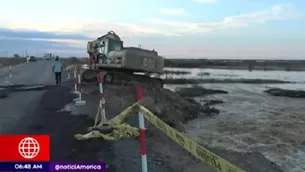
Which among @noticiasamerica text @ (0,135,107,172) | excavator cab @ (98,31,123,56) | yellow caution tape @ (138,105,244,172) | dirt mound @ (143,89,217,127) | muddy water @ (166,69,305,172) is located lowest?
muddy water @ (166,69,305,172)

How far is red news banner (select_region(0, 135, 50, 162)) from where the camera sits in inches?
219

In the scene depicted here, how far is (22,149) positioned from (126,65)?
52.8 feet

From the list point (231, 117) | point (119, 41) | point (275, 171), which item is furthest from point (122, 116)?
point (119, 41)

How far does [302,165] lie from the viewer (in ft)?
34.4

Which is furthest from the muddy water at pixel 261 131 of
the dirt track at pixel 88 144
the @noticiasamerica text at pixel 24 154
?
the @noticiasamerica text at pixel 24 154

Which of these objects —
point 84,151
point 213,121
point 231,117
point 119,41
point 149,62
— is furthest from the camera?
point 119,41

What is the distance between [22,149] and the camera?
5582 millimetres

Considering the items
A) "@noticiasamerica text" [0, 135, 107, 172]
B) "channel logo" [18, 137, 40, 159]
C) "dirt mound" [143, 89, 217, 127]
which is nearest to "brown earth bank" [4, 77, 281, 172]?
"@noticiasamerica text" [0, 135, 107, 172]

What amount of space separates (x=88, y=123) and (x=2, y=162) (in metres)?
5.08

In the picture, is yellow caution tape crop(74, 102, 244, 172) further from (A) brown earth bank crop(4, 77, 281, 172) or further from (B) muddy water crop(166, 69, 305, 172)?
(B) muddy water crop(166, 69, 305, 172)

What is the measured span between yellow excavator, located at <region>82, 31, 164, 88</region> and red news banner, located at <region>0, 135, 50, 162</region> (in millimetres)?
15868

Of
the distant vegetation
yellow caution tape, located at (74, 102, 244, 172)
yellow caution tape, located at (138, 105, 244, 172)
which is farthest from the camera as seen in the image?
the distant vegetation

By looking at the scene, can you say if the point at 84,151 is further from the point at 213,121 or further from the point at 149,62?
the point at 149,62

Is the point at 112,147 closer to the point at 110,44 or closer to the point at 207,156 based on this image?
the point at 207,156
